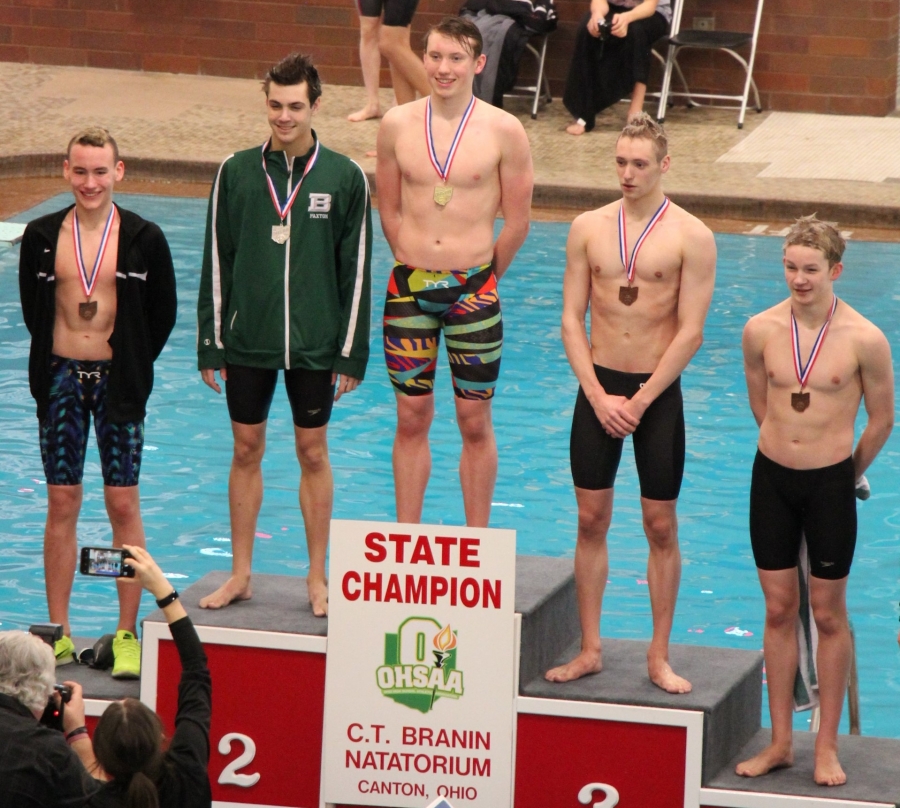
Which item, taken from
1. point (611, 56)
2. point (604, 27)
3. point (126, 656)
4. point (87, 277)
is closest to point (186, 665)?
point (126, 656)

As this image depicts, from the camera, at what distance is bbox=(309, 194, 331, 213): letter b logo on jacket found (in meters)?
5.07

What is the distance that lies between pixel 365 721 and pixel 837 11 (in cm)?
1100

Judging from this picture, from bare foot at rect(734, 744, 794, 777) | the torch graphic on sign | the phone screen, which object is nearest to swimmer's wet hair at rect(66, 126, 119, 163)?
the phone screen

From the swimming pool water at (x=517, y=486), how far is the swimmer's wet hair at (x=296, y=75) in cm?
246

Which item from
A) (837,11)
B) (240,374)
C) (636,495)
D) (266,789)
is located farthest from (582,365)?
(837,11)

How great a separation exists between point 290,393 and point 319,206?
62cm

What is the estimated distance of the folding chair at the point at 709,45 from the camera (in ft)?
45.1

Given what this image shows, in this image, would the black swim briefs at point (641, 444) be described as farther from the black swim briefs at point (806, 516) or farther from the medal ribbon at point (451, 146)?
the medal ribbon at point (451, 146)

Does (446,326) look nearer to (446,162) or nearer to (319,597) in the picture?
(446,162)

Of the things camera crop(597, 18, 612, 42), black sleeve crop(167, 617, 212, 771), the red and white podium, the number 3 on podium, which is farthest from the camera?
camera crop(597, 18, 612, 42)

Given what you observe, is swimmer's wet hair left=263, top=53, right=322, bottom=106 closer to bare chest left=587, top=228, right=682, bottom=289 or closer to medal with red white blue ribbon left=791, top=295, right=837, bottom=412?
bare chest left=587, top=228, right=682, bottom=289

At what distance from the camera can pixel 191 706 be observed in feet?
12.7

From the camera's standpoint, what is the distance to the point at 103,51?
15.9m

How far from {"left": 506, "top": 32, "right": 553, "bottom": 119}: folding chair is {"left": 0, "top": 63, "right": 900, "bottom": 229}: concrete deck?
5.4 inches
